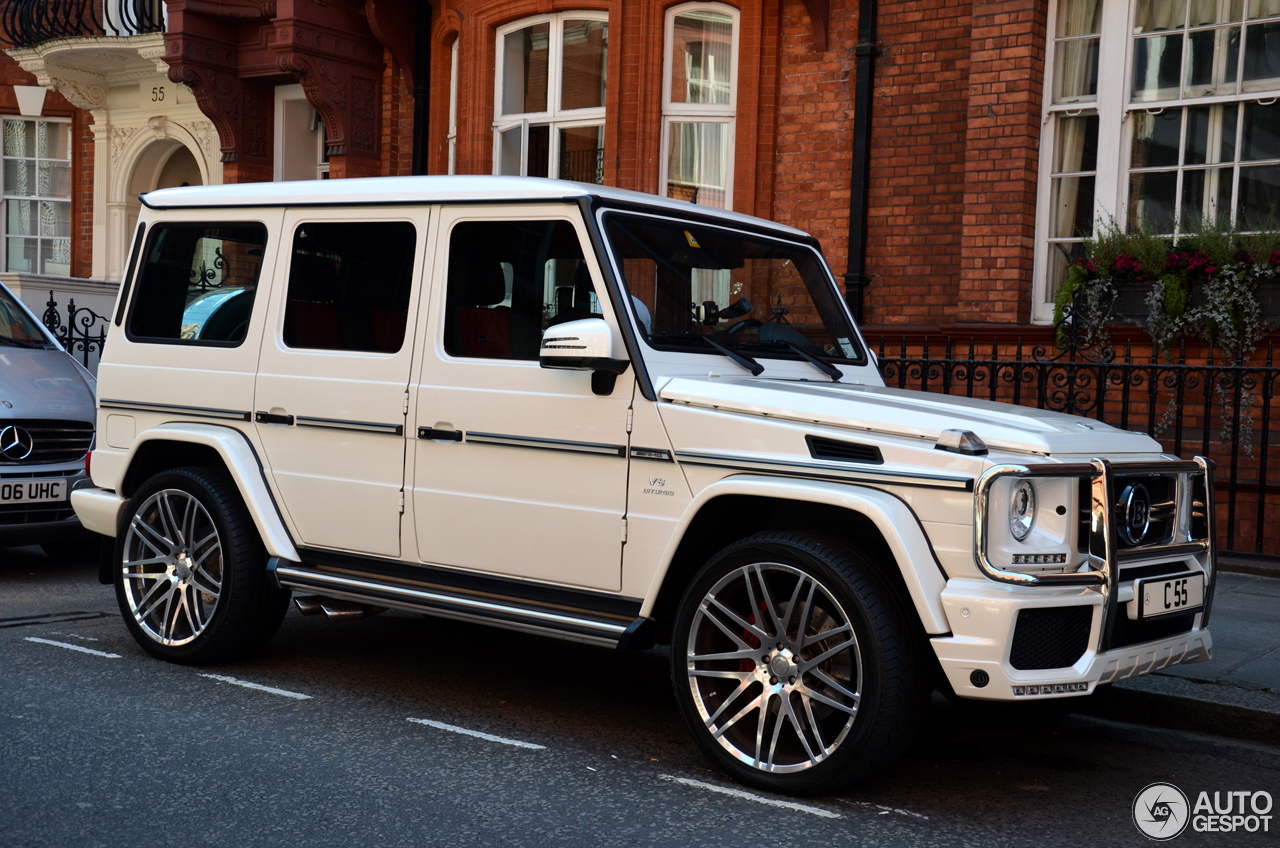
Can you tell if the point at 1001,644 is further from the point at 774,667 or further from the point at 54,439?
the point at 54,439

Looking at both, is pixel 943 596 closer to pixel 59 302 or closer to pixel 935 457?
pixel 935 457

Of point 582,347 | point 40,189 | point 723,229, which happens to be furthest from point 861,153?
point 40,189

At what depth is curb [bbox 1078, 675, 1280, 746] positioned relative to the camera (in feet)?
16.2

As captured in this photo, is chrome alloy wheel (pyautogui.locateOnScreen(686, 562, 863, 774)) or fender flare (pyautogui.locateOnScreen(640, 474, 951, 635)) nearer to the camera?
fender flare (pyautogui.locateOnScreen(640, 474, 951, 635))

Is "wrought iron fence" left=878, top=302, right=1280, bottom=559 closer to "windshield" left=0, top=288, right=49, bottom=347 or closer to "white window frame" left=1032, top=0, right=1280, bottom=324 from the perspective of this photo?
"white window frame" left=1032, top=0, right=1280, bottom=324

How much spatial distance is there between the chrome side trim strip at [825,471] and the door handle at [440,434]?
98 centimetres

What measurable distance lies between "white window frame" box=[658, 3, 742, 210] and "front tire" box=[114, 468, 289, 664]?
22.2 ft

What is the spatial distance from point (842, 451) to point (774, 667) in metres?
0.74

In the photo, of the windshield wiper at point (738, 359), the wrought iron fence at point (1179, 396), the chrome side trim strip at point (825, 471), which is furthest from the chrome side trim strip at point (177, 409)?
the wrought iron fence at point (1179, 396)

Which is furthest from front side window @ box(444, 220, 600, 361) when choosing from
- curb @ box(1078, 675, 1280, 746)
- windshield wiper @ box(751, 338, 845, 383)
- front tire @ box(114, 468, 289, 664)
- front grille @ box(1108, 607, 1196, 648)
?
curb @ box(1078, 675, 1280, 746)

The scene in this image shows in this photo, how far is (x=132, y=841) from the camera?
359 centimetres

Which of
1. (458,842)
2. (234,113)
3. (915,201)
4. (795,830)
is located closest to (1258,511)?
(915,201)

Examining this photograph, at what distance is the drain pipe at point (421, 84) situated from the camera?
1331cm

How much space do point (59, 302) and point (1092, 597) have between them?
1379 cm
